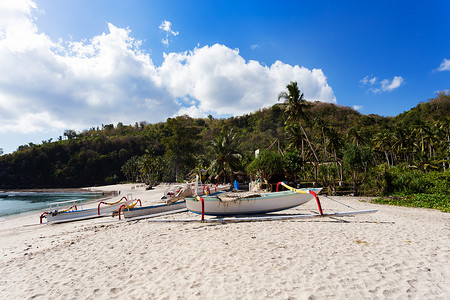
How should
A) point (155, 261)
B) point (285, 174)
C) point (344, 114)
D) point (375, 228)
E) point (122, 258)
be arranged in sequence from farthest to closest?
point (344, 114), point (285, 174), point (375, 228), point (122, 258), point (155, 261)

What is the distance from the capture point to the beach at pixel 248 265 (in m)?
3.54

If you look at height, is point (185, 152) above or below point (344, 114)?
below

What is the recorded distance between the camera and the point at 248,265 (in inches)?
175

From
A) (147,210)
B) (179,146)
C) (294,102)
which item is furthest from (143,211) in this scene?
(179,146)

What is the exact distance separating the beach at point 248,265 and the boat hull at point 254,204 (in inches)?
60.6

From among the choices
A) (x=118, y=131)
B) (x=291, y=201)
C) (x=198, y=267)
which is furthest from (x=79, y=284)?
(x=118, y=131)

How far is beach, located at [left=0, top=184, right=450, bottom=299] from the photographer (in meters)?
3.54

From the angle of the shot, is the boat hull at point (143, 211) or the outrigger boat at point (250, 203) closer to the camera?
the outrigger boat at point (250, 203)

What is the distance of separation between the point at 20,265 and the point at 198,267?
214 inches

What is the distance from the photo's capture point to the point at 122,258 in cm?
541

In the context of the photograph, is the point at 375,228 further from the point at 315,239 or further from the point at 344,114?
the point at 344,114

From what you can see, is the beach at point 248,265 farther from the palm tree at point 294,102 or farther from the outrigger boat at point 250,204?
the palm tree at point 294,102

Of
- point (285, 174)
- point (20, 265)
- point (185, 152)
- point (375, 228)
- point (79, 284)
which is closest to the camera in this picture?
point (79, 284)

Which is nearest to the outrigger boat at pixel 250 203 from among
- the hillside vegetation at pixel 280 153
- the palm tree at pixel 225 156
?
the hillside vegetation at pixel 280 153
